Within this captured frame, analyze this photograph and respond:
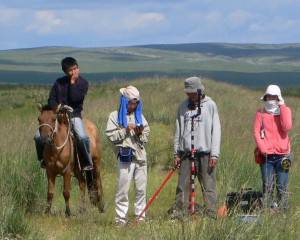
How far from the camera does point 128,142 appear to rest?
11.0 m

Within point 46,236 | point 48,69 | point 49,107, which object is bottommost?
point 48,69

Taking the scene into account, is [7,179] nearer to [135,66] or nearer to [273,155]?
[273,155]

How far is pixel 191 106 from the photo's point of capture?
11.0 meters

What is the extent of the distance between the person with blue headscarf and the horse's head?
89 cm

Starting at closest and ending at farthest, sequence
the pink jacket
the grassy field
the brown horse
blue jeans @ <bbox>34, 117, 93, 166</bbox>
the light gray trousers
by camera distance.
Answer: the grassy field
the light gray trousers
the pink jacket
the brown horse
blue jeans @ <bbox>34, 117, 93, 166</bbox>

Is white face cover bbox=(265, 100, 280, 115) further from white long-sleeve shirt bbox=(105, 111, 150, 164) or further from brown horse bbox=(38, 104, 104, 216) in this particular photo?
brown horse bbox=(38, 104, 104, 216)

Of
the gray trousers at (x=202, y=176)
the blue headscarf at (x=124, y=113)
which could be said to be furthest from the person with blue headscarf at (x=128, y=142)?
the gray trousers at (x=202, y=176)

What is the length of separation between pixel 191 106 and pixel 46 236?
2.69 metres

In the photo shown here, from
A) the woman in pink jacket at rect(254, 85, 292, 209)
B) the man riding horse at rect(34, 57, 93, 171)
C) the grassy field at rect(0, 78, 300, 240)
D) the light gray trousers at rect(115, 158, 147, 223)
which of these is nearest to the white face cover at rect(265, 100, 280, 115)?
the woman in pink jacket at rect(254, 85, 292, 209)

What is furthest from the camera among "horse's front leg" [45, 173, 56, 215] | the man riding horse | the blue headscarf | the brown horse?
the man riding horse

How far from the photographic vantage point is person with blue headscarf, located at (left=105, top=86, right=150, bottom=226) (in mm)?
10867

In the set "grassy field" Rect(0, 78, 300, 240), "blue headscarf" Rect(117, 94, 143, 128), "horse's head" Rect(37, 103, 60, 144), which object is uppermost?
"blue headscarf" Rect(117, 94, 143, 128)

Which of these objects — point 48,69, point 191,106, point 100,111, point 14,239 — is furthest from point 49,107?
point 48,69

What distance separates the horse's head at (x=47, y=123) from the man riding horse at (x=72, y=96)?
5.0 inches
